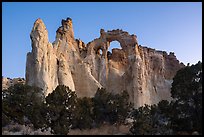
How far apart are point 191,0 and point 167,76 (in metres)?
37.3

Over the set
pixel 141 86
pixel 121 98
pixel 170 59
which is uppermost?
pixel 170 59

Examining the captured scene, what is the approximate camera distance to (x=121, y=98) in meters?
27.1

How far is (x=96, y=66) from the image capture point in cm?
4659

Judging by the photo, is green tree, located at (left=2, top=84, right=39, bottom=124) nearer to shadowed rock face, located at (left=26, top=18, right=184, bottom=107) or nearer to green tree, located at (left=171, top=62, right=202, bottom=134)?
shadowed rock face, located at (left=26, top=18, right=184, bottom=107)

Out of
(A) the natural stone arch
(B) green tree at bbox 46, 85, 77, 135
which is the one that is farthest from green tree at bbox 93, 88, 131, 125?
(A) the natural stone arch

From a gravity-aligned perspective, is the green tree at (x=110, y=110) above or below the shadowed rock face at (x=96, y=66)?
below

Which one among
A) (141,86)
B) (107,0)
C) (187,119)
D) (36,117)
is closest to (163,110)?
(187,119)

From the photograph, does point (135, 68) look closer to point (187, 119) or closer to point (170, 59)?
point (170, 59)

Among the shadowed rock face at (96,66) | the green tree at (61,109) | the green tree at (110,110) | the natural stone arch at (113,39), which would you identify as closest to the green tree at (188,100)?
the green tree at (110,110)

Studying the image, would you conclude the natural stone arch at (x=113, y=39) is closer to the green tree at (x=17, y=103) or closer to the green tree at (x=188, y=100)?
the green tree at (x=17, y=103)

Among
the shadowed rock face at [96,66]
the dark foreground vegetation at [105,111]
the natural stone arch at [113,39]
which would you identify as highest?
the natural stone arch at [113,39]

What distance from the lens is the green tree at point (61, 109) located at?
A: 918 inches

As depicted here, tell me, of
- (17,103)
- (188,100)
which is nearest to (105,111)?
(188,100)

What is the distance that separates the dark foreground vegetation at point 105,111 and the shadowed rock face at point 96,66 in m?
8.55
